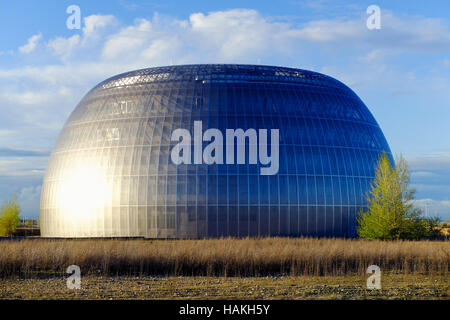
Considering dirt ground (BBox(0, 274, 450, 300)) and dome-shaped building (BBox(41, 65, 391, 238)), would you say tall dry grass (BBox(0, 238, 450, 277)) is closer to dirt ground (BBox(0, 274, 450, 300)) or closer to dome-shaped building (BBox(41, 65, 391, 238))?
dirt ground (BBox(0, 274, 450, 300))

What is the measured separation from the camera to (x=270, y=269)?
27.1m

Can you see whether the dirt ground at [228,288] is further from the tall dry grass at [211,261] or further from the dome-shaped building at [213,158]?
the dome-shaped building at [213,158]

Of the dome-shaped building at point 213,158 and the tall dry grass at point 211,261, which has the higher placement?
the dome-shaped building at point 213,158

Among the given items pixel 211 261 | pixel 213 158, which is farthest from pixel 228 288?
pixel 213 158

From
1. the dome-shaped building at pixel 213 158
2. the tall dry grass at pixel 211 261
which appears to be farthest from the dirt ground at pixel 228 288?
the dome-shaped building at pixel 213 158

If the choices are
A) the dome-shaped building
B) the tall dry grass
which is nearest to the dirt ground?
the tall dry grass

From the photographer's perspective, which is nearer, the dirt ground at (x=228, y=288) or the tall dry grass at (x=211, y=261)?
the dirt ground at (x=228, y=288)

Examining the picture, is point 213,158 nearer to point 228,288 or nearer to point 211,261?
point 211,261

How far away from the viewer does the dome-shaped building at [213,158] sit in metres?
45.0

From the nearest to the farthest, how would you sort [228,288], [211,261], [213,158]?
[228,288], [211,261], [213,158]

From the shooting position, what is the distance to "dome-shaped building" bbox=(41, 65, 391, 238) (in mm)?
44969

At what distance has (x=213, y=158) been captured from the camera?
45.4m
